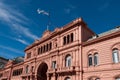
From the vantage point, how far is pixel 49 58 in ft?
126

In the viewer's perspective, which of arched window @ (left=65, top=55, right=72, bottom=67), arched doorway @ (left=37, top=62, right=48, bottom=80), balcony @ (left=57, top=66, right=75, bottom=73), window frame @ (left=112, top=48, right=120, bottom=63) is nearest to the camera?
window frame @ (left=112, top=48, right=120, bottom=63)

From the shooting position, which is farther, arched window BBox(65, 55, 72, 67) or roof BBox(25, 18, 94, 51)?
roof BBox(25, 18, 94, 51)

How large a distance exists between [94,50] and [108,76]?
583 cm

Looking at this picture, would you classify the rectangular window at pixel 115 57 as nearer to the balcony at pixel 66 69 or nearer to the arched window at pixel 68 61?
the balcony at pixel 66 69

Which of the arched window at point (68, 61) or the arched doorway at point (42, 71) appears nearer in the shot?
the arched window at point (68, 61)

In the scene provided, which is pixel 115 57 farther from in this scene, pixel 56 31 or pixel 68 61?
pixel 56 31

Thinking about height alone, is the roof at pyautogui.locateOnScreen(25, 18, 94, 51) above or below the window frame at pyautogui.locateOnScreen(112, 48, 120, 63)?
above


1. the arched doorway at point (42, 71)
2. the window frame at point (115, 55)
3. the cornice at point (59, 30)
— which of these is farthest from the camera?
the arched doorway at point (42, 71)

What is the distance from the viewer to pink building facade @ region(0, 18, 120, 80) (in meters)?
26.3

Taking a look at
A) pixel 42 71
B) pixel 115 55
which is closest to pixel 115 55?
pixel 115 55

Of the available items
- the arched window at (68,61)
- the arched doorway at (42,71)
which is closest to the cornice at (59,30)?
the arched window at (68,61)

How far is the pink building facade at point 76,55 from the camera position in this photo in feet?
86.4

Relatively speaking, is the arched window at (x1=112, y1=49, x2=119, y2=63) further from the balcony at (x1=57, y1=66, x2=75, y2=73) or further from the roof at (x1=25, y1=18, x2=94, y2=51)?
the roof at (x1=25, y1=18, x2=94, y2=51)

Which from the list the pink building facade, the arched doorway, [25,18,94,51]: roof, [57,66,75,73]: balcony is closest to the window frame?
the pink building facade
